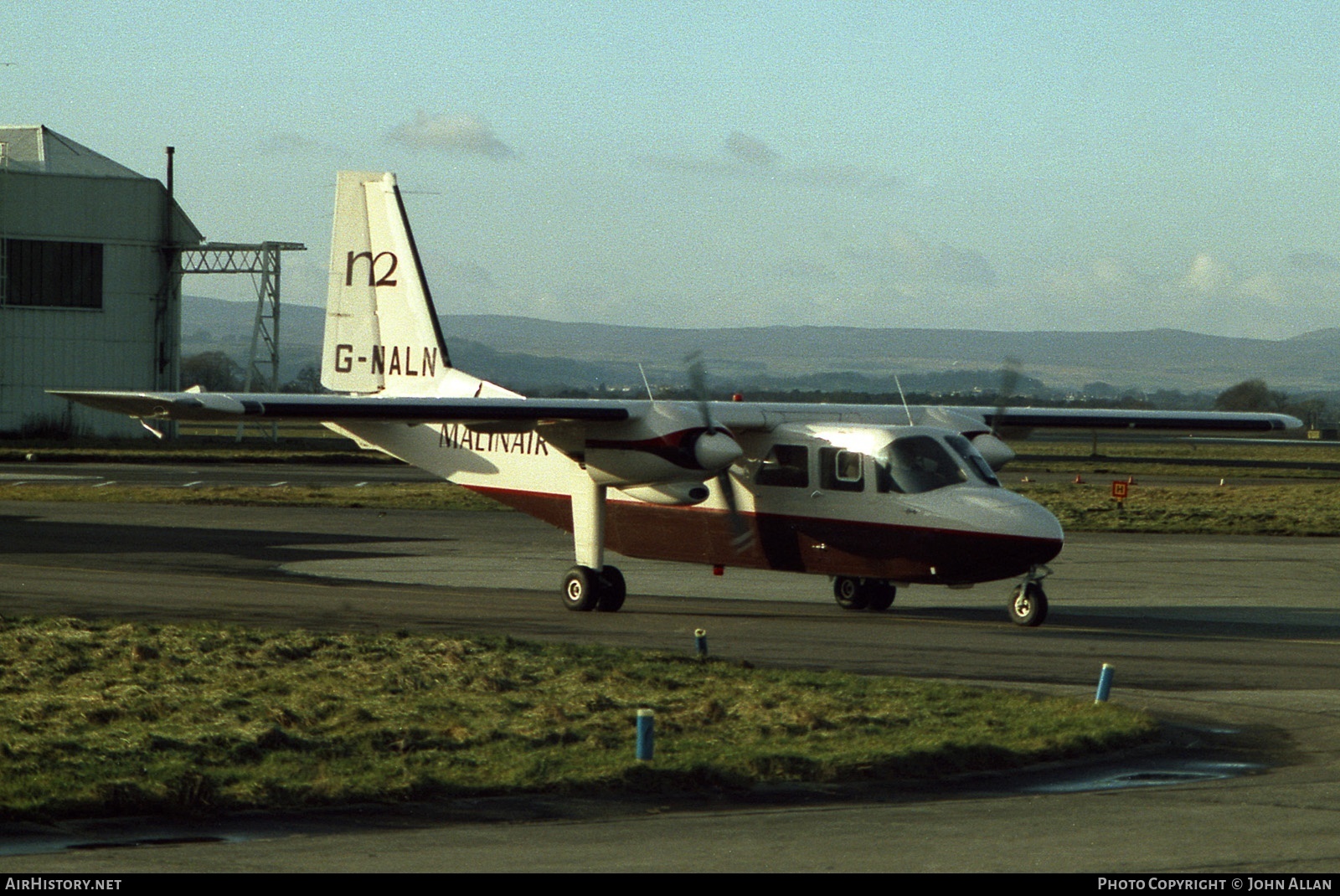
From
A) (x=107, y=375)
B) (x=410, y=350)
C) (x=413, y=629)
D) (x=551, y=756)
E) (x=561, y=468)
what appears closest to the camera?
(x=551, y=756)

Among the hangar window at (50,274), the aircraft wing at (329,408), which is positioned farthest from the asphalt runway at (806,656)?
the hangar window at (50,274)

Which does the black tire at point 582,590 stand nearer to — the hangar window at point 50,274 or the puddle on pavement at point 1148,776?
the puddle on pavement at point 1148,776

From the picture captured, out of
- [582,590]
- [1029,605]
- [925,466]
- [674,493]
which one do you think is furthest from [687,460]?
[1029,605]

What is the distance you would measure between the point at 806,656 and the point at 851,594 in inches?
220

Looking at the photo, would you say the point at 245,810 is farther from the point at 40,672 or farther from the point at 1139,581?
the point at 1139,581

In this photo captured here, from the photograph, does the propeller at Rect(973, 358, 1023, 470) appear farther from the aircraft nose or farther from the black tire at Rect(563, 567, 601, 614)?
the black tire at Rect(563, 567, 601, 614)

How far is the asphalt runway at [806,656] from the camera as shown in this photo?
29.2 feet

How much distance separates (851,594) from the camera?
2325 centimetres

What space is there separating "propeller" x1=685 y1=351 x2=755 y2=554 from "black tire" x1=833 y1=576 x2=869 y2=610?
1.66 m

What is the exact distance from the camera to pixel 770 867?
27.8 feet

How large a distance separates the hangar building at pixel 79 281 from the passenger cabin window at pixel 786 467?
171ft

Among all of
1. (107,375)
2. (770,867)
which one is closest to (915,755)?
(770,867)

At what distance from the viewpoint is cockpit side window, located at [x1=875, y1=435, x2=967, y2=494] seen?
21.1 meters

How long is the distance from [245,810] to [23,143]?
223 ft
